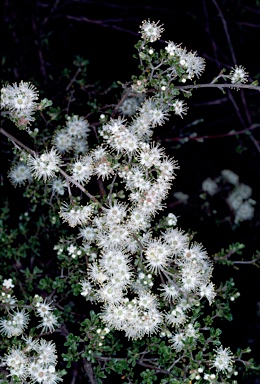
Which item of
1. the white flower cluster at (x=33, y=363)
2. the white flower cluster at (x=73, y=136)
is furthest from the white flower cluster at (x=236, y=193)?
the white flower cluster at (x=33, y=363)

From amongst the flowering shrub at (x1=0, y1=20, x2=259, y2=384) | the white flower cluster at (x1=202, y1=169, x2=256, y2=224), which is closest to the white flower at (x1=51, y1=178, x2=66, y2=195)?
the flowering shrub at (x1=0, y1=20, x2=259, y2=384)

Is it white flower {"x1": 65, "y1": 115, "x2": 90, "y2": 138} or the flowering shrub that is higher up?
white flower {"x1": 65, "y1": 115, "x2": 90, "y2": 138}

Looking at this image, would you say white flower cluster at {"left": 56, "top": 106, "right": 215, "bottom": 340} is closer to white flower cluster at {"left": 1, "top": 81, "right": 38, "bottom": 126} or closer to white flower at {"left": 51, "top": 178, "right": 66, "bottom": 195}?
white flower at {"left": 51, "top": 178, "right": 66, "bottom": 195}

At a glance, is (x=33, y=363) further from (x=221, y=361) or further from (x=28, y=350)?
(x=221, y=361)

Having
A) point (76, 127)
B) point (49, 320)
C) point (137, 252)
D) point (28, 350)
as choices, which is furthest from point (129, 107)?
point (28, 350)

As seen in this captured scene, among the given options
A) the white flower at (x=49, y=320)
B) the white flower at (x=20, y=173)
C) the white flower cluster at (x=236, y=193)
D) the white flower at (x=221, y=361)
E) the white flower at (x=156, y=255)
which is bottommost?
the white flower at (x=221, y=361)

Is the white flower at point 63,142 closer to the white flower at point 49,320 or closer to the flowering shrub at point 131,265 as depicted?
the flowering shrub at point 131,265

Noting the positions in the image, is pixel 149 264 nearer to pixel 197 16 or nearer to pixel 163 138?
pixel 163 138

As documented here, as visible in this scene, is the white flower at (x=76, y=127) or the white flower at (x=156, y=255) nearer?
the white flower at (x=156, y=255)

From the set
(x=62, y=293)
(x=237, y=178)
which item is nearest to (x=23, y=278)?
(x=62, y=293)
